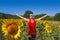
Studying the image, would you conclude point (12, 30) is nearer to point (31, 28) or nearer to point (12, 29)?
point (12, 29)

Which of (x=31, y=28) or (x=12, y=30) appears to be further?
(x=31, y=28)

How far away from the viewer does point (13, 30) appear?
10.4ft

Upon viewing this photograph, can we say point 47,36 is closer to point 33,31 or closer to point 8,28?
point 33,31

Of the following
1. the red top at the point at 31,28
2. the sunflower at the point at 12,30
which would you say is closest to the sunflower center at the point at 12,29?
the sunflower at the point at 12,30

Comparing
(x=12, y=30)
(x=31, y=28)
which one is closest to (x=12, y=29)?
(x=12, y=30)

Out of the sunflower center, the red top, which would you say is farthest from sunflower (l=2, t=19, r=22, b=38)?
the red top

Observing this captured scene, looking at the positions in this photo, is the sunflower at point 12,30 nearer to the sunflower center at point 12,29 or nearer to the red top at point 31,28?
the sunflower center at point 12,29

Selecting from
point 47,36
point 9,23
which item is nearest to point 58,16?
point 47,36

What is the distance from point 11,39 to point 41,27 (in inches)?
150

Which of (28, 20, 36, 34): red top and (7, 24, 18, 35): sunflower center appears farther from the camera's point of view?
(28, 20, 36, 34): red top

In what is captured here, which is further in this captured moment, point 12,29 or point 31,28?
point 31,28

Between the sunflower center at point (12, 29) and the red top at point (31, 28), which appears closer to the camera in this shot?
the sunflower center at point (12, 29)

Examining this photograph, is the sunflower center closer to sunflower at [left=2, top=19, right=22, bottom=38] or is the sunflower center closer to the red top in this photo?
sunflower at [left=2, top=19, right=22, bottom=38]

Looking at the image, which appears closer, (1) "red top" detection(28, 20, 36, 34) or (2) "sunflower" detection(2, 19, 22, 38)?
(2) "sunflower" detection(2, 19, 22, 38)
